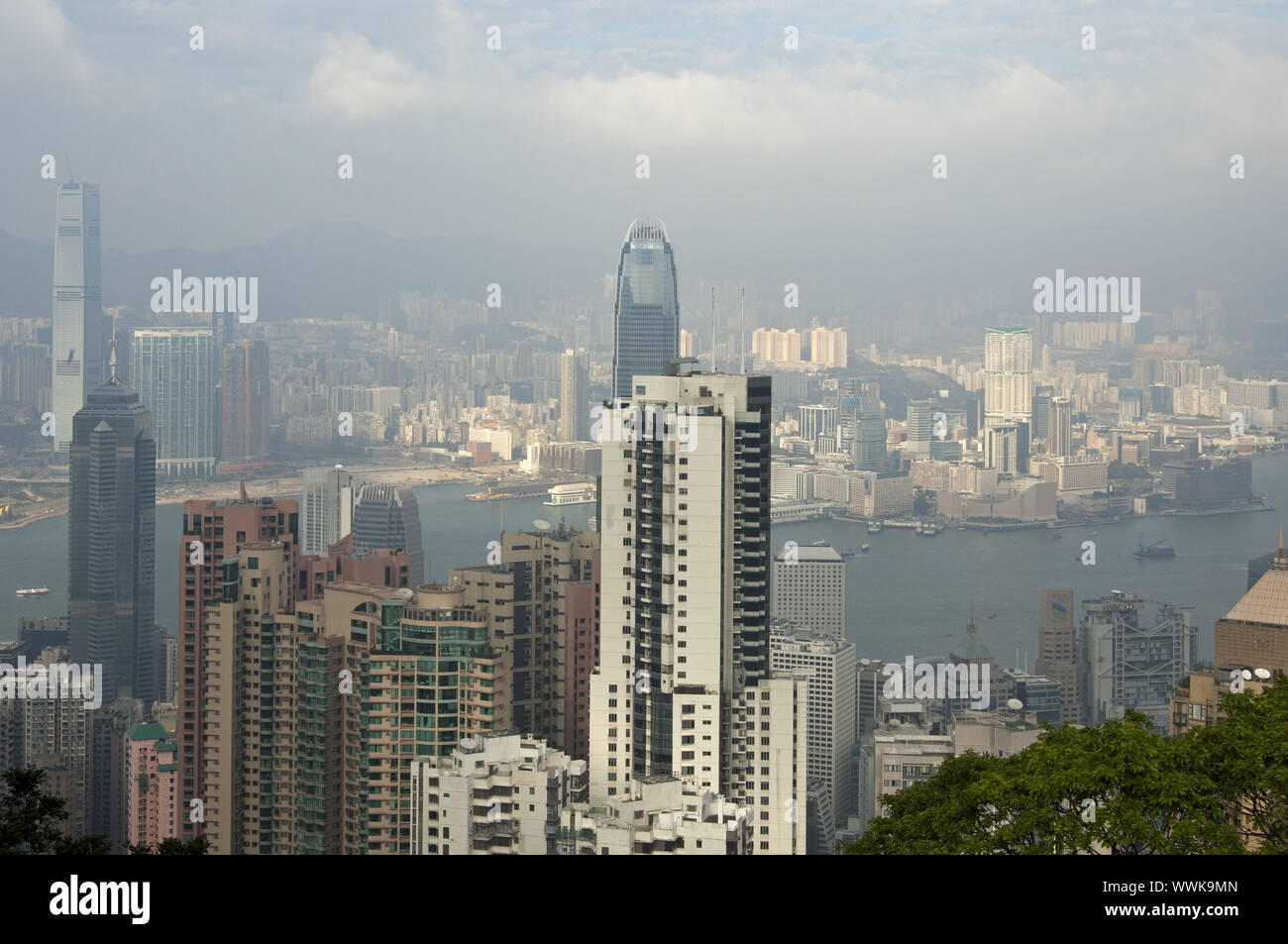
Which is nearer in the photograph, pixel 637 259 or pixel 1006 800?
pixel 1006 800

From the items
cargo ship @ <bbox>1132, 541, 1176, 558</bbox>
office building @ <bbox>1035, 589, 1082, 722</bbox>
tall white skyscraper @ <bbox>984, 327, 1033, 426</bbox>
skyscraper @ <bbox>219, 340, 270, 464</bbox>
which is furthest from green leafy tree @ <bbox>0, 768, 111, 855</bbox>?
cargo ship @ <bbox>1132, 541, 1176, 558</bbox>

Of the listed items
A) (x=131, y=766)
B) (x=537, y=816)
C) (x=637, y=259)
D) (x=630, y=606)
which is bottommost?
(x=131, y=766)

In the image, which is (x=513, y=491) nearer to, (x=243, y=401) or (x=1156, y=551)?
(x=243, y=401)

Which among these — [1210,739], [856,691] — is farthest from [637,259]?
[1210,739]

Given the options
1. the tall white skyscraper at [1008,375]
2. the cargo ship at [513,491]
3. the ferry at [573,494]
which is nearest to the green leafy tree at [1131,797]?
the ferry at [573,494]

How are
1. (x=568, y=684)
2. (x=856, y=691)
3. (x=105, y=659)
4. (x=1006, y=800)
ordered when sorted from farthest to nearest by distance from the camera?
(x=105, y=659)
(x=856, y=691)
(x=568, y=684)
(x=1006, y=800)

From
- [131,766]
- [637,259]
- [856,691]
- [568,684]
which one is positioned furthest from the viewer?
[637,259]

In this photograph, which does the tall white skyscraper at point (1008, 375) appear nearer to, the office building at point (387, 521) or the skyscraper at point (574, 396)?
the skyscraper at point (574, 396)
